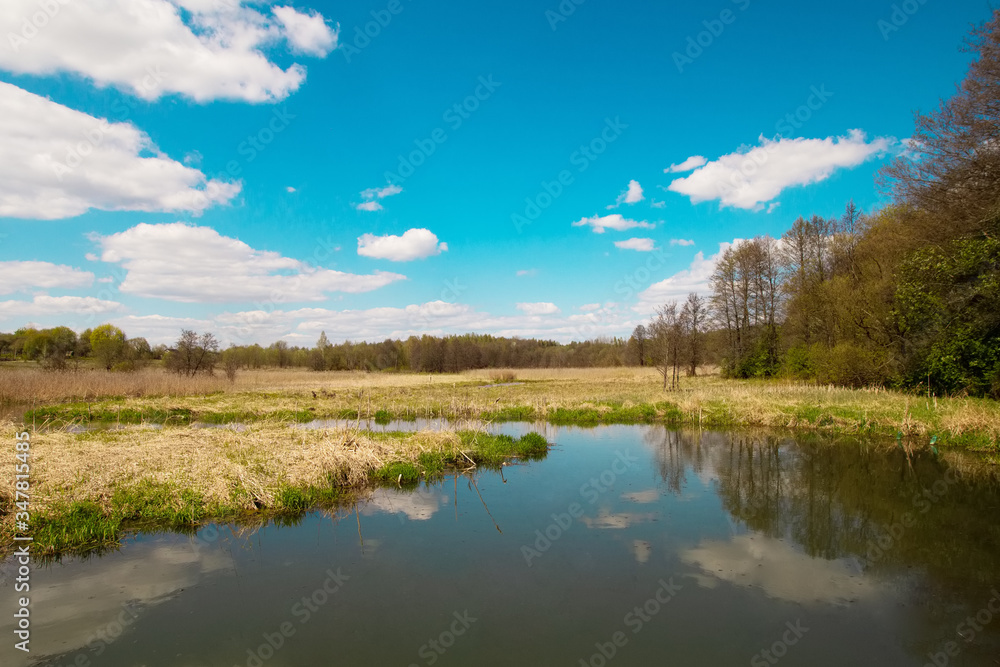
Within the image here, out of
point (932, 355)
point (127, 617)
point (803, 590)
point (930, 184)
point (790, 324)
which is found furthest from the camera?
point (790, 324)

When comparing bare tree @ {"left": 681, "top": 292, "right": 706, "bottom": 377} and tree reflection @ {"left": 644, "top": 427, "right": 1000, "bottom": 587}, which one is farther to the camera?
bare tree @ {"left": 681, "top": 292, "right": 706, "bottom": 377}

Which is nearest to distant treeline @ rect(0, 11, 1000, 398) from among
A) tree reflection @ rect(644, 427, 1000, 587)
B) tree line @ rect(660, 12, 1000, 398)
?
tree line @ rect(660, 12, 1000, 398)

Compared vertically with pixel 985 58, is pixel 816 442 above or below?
below

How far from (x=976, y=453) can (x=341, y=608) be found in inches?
654

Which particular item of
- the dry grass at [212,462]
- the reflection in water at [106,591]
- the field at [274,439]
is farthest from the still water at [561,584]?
the dry grass at [212,462]

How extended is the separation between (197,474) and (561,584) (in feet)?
25.0

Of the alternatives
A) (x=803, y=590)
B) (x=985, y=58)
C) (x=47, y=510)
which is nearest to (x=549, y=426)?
(x=803, y=590)

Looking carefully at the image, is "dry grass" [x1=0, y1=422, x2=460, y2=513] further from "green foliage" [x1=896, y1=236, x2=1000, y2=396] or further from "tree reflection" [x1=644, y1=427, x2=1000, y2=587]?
"green foliage" [x1=896, y1=236, x2=1000, y2=396]

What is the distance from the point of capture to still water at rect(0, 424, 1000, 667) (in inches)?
194

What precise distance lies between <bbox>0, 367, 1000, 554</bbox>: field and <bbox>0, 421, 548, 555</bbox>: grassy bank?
3 centimetres

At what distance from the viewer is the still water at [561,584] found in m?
4.93

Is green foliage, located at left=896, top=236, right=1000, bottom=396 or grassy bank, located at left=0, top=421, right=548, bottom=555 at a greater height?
green foliage, located at left=896, top=236, right=1000, bottom=396

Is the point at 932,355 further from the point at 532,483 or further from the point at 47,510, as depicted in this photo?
the point at 47,510

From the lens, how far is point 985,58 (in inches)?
509
